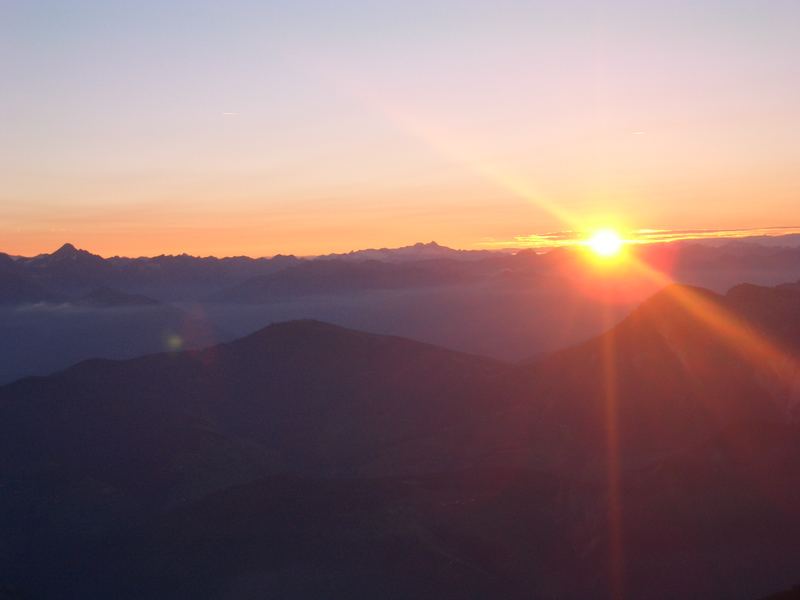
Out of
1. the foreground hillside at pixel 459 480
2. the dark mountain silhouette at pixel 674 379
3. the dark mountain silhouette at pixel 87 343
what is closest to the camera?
the foreground hillside at pixel 459 480

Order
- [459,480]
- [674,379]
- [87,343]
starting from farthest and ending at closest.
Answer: [87,343], [674,379], [459,480]

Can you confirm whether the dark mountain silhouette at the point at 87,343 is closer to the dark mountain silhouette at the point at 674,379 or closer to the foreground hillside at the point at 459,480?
the foreground hillside at the point at 459,480

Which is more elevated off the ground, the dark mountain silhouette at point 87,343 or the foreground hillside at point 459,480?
the foreground hillside at point 459,480

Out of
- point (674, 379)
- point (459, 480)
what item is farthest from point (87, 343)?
point (674, 379)

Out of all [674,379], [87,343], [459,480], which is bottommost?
[87,343]

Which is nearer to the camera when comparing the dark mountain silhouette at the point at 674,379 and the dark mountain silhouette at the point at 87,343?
the dark mountain silhouette at the point at 674,379

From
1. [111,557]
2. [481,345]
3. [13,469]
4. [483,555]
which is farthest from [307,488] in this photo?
[481,345]

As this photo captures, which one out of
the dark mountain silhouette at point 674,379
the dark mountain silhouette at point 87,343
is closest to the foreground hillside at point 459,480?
the dark mountain silhouette at point 674,379

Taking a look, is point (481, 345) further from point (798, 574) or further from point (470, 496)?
point (798, 574)

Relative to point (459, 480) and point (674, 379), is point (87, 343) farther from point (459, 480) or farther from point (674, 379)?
point (674, 379)
